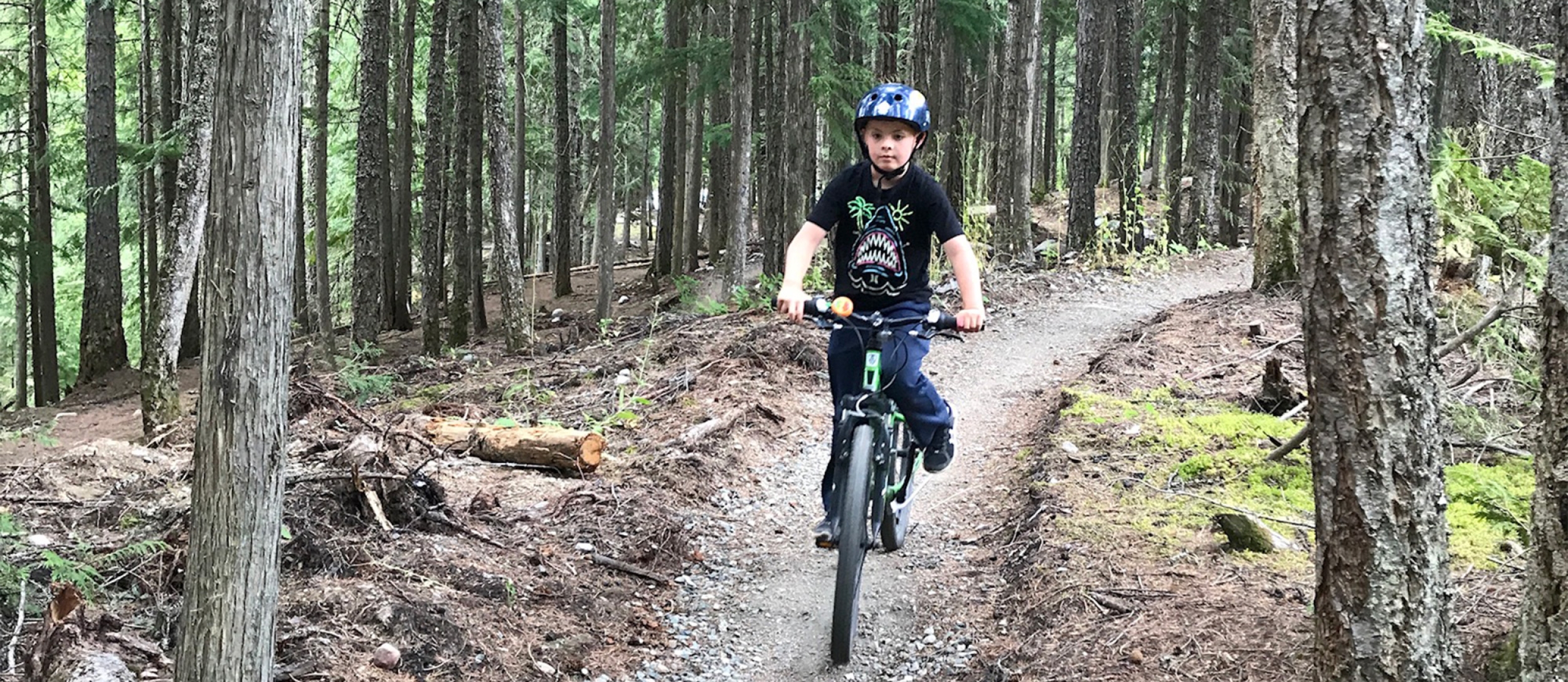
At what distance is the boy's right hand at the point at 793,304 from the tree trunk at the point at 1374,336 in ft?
7.46

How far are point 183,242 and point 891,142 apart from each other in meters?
8.00

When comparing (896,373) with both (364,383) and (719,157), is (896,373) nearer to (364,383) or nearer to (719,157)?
(364,383)

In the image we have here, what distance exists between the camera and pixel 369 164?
16.8 meters

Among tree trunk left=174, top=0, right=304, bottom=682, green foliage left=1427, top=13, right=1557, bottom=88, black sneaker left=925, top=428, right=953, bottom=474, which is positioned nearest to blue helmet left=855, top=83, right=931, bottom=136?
black sneaker left=925, top=428, right=953, bottom=474

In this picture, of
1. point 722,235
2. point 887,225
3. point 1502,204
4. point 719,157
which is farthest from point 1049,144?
point 887,225

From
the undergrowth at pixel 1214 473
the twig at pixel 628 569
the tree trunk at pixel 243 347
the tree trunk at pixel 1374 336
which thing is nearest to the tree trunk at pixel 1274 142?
the undergrowth at pixel 1214 473

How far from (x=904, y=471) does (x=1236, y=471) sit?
2027 millimetres

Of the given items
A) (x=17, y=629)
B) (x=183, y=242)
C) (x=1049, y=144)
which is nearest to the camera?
(x=17, y=629)

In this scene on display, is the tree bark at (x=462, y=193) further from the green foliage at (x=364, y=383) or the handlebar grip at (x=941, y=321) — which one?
the handlebar grip at (x=941, y=321)

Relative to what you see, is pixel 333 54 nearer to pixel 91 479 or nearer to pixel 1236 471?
pixel 91 479

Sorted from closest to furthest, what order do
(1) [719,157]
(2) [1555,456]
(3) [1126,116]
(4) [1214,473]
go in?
1. (2) [1555,456]
2. (4) [1214,473]
3. (3) [1126,116]
4. (1) [719,157]

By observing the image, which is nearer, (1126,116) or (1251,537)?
(1251,537)

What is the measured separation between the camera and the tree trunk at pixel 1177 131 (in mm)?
22194

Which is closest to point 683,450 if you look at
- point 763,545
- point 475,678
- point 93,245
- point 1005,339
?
point 763,545
